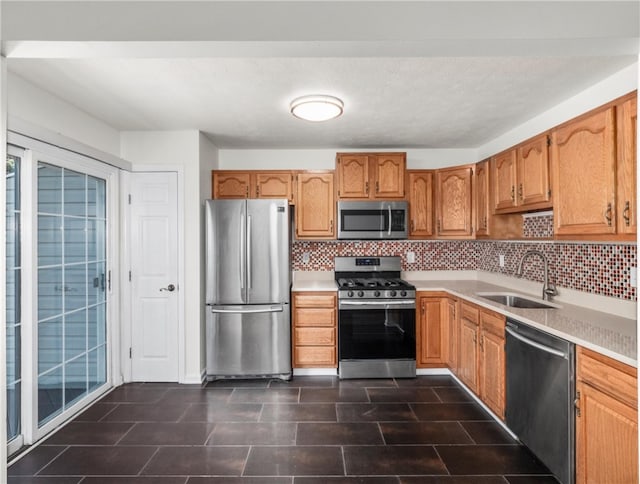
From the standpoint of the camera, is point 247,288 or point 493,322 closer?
A: point 493,322

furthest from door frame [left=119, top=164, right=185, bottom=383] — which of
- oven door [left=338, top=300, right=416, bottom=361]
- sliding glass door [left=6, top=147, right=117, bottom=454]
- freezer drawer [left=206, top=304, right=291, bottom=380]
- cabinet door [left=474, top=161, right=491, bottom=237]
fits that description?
cabinet door [left=474, top=161, right=491, bottom=237]

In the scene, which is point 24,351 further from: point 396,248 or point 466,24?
point 396,248

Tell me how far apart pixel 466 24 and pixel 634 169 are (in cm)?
116

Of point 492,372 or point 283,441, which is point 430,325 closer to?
point 492,372

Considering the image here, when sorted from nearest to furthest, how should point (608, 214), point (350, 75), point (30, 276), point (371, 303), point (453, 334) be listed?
point (608, 214) < point (350, 75) < point (30, 276) < point (453, 334) < point (371, 303)

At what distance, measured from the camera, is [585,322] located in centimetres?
209

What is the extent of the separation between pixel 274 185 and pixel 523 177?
2.31 m

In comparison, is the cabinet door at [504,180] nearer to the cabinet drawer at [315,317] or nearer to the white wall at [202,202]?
the cabinet drawer at [315,317]

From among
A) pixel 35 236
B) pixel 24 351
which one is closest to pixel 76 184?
pixel 35 236

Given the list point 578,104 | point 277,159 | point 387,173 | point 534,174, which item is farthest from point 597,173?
point 277,159

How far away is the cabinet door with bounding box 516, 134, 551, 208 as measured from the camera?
246 centimetres

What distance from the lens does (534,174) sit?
2.58m

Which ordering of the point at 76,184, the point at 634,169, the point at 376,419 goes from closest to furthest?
the point at 634,169, the point at 376,419, the point at 76,184

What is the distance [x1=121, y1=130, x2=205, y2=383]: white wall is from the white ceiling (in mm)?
150
